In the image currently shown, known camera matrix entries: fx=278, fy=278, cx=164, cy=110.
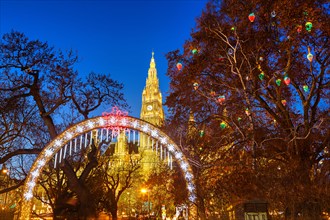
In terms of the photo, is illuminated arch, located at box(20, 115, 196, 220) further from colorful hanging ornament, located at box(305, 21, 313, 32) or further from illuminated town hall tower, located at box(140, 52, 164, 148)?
illuminated town hall tower, located at box(140, 52, 164, 148)

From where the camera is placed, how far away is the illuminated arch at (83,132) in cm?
1085

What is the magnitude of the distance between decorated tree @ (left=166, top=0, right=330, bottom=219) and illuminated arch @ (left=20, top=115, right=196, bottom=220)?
92cm

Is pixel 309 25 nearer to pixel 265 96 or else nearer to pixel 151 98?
pixel 265 96

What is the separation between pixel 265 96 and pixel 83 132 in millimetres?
7320

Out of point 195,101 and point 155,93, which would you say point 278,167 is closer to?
point 195,101

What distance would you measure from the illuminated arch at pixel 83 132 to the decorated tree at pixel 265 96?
0.92 m

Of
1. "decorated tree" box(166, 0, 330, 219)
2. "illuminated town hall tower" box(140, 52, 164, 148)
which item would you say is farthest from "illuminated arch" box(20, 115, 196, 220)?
"illuminated town hall tower" box(140, 52, 164, 148)

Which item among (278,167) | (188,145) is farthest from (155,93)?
(278,167)

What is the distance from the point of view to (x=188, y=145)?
1609 centimetres

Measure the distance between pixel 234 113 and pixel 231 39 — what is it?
335 cm

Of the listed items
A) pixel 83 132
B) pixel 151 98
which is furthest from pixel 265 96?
pixel 151 98

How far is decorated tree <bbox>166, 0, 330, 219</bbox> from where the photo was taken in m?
9.53

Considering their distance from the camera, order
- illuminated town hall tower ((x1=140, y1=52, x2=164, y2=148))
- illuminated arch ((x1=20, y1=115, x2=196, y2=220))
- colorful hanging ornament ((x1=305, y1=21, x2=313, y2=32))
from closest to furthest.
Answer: colorful hanging ornament ((x1=305, y1=21, x2=313, y2=32))
illuminated arch ((x1=20, y1=115, x2=196, y2=220))
illuminated town hall tower ((x1=140, y1=52, x2=164, y2=148))

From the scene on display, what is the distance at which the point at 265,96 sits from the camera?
11000 mm
